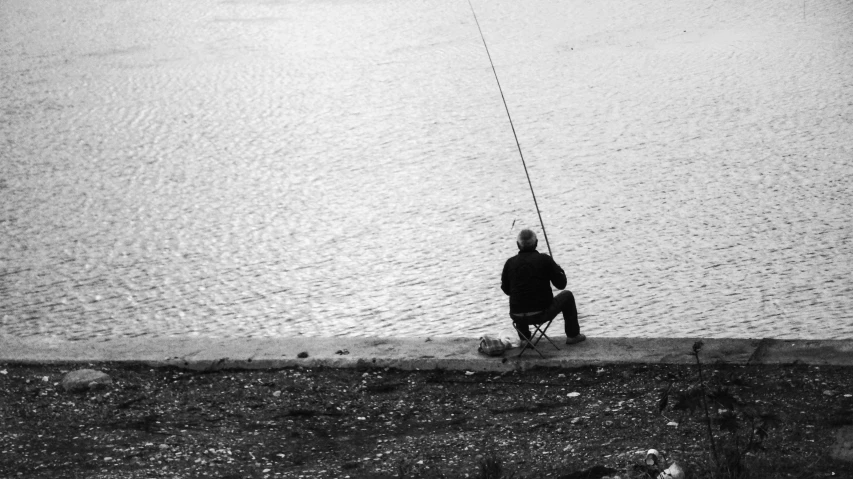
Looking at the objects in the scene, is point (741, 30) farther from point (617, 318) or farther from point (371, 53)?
point (617, 318)

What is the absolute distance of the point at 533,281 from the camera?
5.32 metres

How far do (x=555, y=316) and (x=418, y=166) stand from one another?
4.61 meters

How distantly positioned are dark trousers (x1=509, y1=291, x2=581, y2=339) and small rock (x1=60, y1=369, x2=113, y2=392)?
6.96 ft

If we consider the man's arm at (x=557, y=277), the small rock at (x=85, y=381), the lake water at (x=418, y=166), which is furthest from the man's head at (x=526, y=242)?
the small rock at (x=85, y=381)

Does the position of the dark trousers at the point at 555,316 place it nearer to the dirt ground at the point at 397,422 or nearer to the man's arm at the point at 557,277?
the man's arm at the point at 557,277

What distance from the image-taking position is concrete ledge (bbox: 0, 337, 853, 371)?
5.04 m

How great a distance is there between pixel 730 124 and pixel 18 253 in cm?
674

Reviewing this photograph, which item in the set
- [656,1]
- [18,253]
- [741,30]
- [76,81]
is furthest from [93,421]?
[656,1]

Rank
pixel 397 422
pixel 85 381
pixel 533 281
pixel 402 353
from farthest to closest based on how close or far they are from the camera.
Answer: pixel 402 353, pixel 533 281, pixel 85 381, pixel 397 422

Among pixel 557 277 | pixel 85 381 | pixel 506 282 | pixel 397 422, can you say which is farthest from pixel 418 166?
pixel 397 422

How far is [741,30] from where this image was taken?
13570 millimetres

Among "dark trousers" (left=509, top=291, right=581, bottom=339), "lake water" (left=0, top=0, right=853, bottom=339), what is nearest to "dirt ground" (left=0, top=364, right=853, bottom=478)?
"dark trousers" (left=509, top=291, right=581, bottom=339)

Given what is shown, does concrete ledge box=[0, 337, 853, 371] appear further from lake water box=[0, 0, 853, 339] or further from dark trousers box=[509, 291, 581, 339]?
lake water box=[0, 0, 853, 339]

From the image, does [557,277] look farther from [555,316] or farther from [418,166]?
[418,166]
